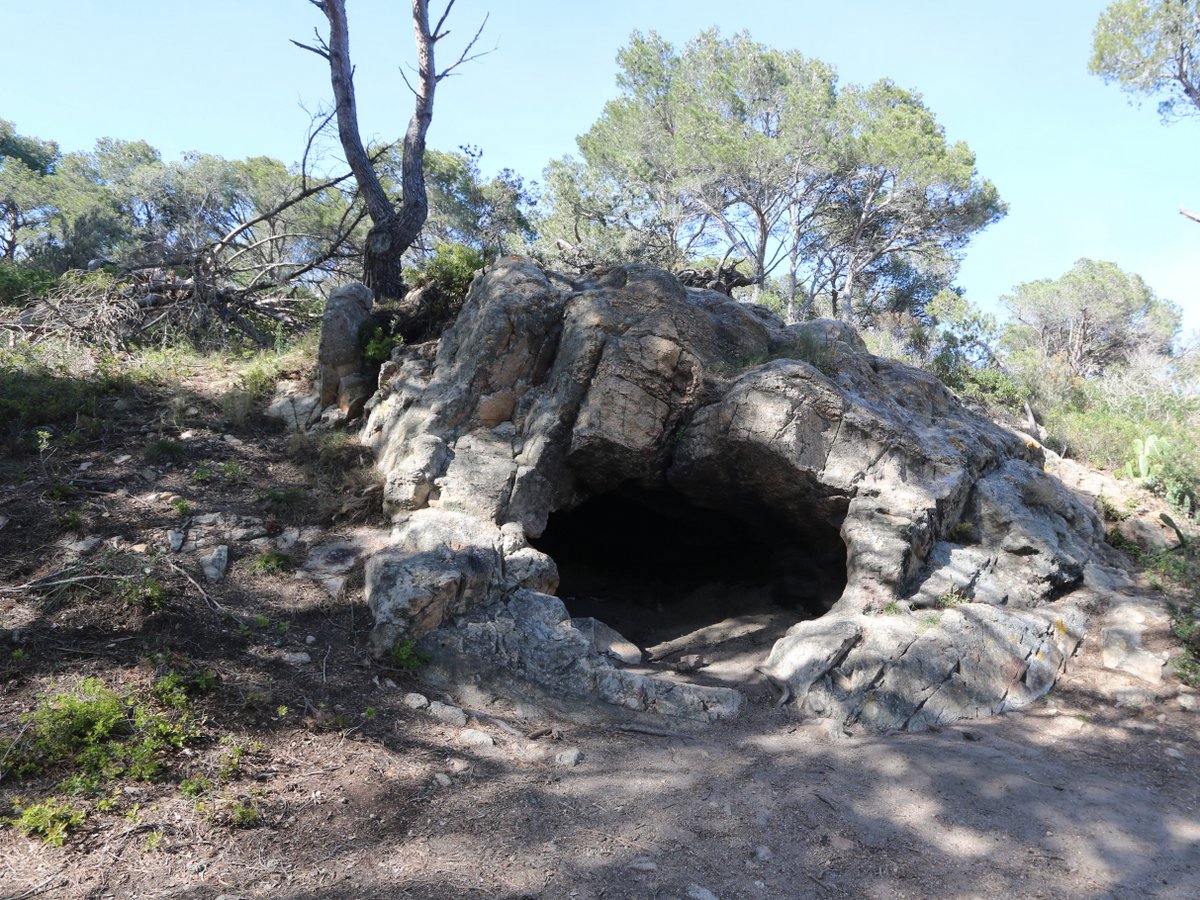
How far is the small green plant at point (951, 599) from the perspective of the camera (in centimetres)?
614

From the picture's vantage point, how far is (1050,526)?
7.12m

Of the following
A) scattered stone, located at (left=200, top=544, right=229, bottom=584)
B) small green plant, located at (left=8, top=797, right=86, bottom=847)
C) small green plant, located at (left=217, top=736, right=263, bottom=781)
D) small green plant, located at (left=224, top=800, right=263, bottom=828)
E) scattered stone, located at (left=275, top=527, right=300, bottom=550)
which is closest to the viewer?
small green plant, located at (left=8, top=797, right=86, bottom=847)

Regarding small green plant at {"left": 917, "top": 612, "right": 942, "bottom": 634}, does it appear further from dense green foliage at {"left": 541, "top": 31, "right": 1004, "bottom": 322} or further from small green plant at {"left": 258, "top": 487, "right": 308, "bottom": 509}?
dense green foliage at {"left": 541, "top": 31, "right": 1004, "bottom": 322}

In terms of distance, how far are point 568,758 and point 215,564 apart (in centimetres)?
336

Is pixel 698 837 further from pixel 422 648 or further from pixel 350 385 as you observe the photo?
pixel 350 385

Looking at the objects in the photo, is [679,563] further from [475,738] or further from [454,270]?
[475,738]

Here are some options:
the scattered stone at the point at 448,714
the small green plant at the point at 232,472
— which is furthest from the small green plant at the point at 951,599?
the small green plant at the point at 232,472

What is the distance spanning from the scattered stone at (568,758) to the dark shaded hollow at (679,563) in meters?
2.80

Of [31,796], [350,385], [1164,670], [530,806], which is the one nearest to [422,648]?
[530,806]

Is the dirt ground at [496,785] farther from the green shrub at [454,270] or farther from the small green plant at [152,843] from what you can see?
the green shrub at [454,270]

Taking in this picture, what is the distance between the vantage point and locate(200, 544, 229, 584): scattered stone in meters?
5.74

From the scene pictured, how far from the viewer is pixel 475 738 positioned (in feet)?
15.3

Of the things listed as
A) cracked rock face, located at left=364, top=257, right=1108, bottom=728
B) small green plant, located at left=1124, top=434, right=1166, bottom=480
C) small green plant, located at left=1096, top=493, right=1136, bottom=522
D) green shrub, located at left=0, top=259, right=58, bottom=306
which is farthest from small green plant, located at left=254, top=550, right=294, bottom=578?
small green plant, located at left=1124, top=434, right=1166, bottom=480

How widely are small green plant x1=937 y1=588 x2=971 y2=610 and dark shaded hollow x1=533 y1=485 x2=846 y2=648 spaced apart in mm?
1219
